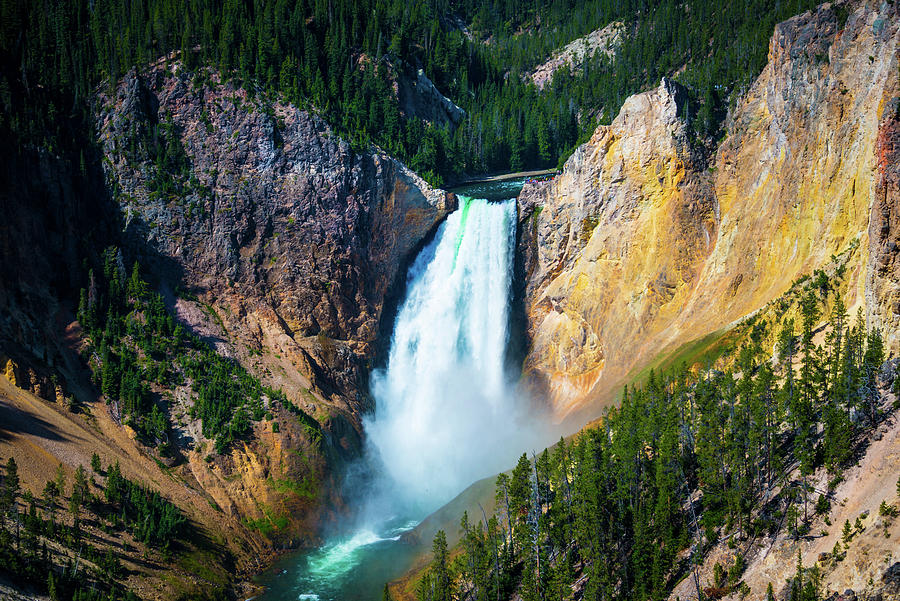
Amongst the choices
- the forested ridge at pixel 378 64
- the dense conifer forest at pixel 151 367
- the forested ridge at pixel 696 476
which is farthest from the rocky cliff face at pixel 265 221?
the forested ridge at pixel 696 476

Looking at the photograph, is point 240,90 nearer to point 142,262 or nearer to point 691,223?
point 142,262

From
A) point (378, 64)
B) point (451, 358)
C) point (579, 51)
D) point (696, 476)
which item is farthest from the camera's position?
point (579, 51)

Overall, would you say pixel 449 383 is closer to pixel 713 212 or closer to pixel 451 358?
pixel 451 358

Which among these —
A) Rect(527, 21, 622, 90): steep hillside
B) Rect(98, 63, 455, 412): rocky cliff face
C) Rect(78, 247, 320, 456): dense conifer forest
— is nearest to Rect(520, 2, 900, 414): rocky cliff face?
Rect(98, 63, 455, 412): rocky cliff face

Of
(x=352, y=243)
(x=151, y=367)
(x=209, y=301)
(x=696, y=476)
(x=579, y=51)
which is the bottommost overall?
(x=696, y=476)

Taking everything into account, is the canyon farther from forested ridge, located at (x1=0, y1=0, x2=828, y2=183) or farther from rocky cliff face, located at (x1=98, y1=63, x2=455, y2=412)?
forested ridge, located at (x1=0, y1=0, x2=828, y2=183)

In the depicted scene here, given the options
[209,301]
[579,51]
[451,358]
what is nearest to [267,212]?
[209,301]
